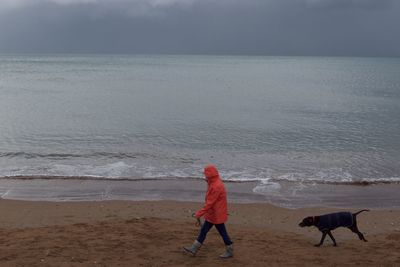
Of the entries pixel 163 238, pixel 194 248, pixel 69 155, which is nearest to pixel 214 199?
pixel 194 248

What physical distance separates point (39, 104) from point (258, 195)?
36.9m

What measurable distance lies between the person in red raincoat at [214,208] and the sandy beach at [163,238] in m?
0.24

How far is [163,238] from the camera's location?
10.2 m

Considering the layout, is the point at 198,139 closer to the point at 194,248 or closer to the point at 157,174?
the point at 157,174

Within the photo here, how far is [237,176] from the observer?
765 inches

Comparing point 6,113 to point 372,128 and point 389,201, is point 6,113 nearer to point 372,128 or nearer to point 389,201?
point 372,128

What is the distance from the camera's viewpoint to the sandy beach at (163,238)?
895 centimetres

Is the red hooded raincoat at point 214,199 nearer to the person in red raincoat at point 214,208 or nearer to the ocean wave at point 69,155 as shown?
the person in red raincoat at point 214,208

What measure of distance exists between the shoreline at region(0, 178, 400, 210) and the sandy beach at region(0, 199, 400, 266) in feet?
4.25

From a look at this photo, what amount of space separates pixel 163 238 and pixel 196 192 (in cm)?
648

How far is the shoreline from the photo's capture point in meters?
15.6

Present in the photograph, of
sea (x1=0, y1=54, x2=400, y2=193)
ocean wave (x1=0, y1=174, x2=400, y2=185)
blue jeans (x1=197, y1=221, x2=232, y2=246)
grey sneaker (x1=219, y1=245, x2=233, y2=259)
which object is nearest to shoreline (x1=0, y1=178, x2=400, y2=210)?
ocean wave (x1=0, y1=174, x2=400, y2=185)

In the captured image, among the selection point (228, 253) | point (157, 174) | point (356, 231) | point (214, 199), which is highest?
point (214, 199)

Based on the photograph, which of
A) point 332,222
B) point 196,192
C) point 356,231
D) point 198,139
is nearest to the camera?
point 332,222
